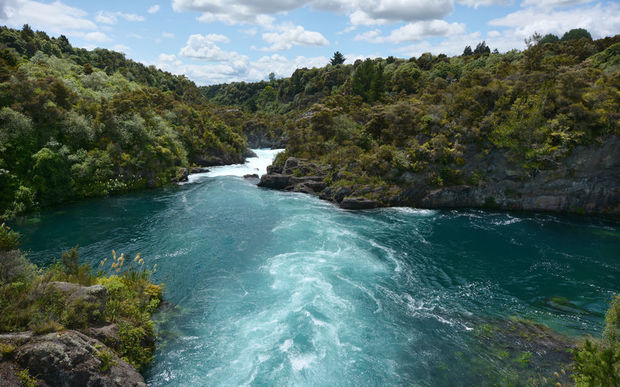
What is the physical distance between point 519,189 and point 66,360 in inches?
1983

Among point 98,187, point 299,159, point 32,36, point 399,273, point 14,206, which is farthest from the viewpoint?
point 32,36

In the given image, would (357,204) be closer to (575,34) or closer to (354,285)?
(354,285)

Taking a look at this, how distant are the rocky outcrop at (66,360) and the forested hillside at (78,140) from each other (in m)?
33.2

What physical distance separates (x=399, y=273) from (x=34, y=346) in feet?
75.9

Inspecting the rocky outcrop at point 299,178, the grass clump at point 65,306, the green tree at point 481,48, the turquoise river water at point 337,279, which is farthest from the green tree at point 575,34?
the grass clump at point 65,306

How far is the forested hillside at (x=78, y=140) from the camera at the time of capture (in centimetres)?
3822

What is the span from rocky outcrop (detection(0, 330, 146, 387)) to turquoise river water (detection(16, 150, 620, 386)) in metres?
2.65

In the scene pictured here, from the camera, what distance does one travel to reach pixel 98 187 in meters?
45.0

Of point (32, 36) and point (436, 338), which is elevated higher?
point (32, 36)

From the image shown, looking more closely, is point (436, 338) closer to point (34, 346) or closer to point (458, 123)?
point (34, 346)

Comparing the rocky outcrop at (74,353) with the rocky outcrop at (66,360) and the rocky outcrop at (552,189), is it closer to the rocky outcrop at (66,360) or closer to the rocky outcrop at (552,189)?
the rocky outcrop at (66,360)

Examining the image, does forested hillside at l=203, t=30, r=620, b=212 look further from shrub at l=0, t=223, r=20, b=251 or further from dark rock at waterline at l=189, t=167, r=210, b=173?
shrub at l=0, t=223, r=20, b=251

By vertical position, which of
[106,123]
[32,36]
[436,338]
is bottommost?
[436,338]

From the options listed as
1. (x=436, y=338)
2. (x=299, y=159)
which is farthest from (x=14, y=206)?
(x=436, y=338)
